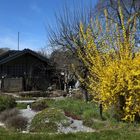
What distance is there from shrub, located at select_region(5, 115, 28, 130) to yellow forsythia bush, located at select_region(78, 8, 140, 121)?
9.08ft

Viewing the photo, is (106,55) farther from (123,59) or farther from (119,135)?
(119,135)

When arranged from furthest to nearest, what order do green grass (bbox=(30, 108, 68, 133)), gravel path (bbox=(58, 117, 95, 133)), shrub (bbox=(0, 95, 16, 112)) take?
shrub (bbox=(0, 95, 16, 112)) → green grass (bbox=(30, 108, 68, 133)) → gravel path (bbox=(58, 117, 95, 133))

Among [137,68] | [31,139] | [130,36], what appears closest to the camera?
[31,139]

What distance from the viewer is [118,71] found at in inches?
569

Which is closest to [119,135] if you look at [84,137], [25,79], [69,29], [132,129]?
[84,137]

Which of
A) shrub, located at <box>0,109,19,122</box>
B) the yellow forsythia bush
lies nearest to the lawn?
the yellow forsythia bush

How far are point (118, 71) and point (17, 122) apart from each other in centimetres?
383

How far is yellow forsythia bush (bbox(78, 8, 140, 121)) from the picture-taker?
14.3 meters

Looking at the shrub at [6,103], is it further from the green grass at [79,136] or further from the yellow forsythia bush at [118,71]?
the green grass at [79,136]

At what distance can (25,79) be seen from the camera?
4309 cm

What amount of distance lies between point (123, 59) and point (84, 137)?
420 centimetres

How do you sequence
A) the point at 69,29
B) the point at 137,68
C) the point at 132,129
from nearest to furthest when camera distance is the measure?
the point at 132,129, the point at 137,68, the point at 69,29

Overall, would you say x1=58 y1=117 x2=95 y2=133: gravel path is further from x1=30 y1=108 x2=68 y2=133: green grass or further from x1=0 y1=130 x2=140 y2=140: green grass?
x1=0 y1=130 x2=140 y2=140: green grass

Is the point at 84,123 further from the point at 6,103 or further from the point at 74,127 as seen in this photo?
the point at 6,103
